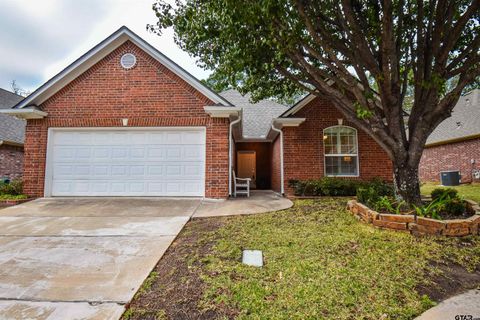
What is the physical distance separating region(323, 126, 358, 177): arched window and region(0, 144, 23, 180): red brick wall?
1513cm

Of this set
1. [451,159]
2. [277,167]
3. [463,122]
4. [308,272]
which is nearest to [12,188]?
[277,167]

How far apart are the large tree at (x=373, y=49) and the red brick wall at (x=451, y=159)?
39.1 feet

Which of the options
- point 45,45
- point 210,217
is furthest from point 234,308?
point 45,45

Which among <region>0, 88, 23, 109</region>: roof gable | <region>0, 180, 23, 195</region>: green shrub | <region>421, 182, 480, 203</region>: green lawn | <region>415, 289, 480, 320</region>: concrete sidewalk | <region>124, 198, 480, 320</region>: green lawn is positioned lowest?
<region>415, 289, 480, 320</region>: concrete sidewalk

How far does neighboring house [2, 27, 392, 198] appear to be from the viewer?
821 centimetres

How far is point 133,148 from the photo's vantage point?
8375mm

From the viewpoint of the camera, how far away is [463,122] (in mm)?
15891

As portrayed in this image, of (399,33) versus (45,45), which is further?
(45,45)

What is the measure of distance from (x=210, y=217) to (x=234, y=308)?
355 cm

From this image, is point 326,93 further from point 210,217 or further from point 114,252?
point 114,252

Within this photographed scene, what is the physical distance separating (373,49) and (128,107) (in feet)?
24.8

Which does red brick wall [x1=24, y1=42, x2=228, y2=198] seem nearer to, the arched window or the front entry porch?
the arched window

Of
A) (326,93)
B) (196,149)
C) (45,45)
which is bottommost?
(196,149)

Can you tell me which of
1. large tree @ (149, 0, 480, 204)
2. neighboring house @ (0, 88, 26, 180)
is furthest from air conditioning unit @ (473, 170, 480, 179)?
neighboring house @ (0, 88, 26, 180)
